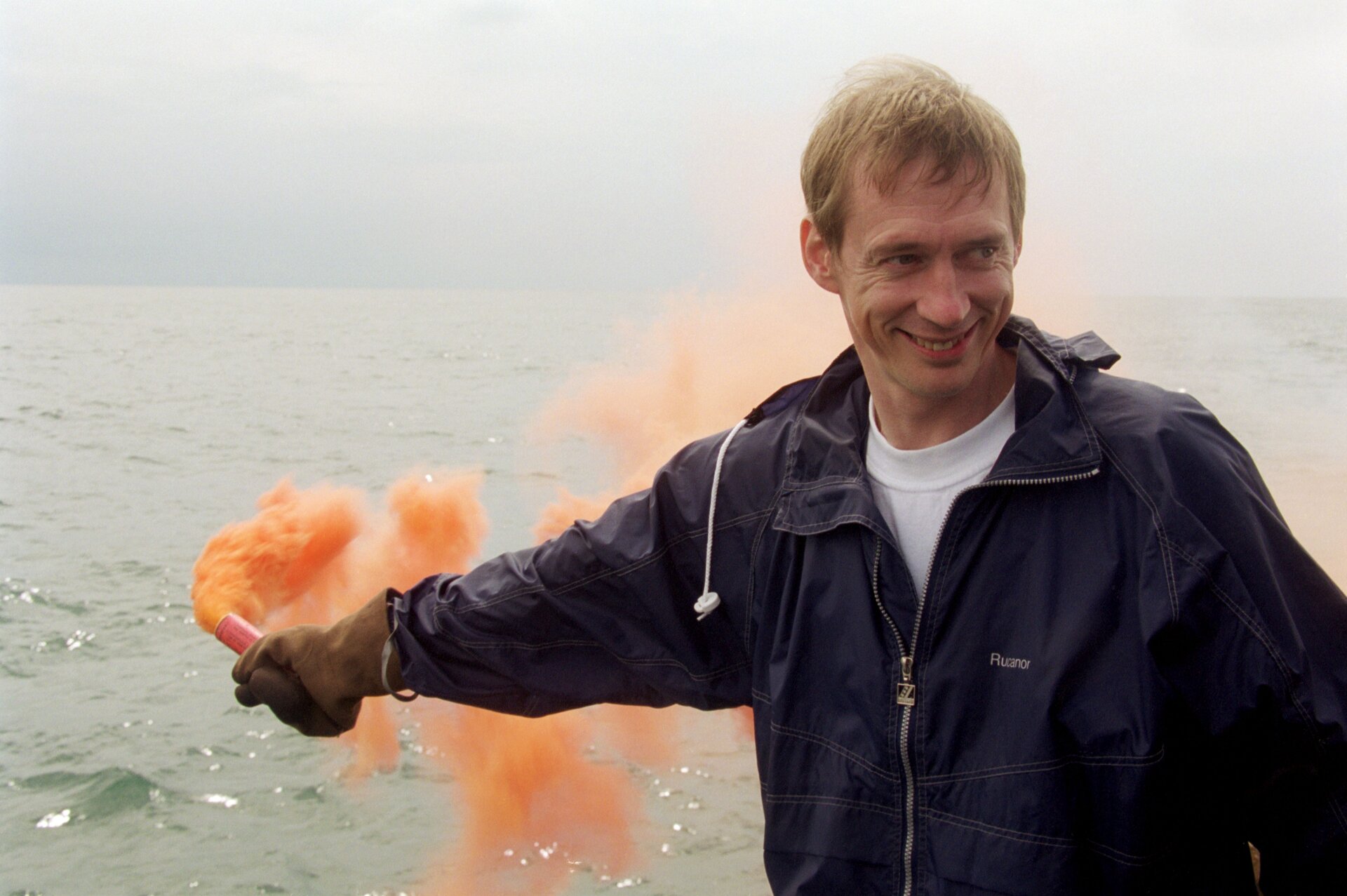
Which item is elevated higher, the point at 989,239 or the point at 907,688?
the point at 989,239

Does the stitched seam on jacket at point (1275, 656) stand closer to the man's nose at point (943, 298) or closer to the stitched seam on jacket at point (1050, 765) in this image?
the stitched seam on jacket at point (1050, 765)

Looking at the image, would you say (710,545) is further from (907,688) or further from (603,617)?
(907,688)

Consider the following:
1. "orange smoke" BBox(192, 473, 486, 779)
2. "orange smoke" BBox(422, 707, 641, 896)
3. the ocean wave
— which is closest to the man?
"orange smoke" BBox(192, 473, 486, 779)

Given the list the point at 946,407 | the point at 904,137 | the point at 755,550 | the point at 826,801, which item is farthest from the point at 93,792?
the point at 904,137

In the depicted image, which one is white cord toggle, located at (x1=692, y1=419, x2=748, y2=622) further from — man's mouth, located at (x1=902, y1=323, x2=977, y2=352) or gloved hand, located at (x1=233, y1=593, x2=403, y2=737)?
gloved hand, located at (x1=233, y1=593, x2=403, y2=737)

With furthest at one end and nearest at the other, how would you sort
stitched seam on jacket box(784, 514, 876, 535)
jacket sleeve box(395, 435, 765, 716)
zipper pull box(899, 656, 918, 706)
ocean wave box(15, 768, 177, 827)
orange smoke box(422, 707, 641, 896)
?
ocean wave box(15, 768, 177, 827) → orange smoke box(422, 707, 641, 896) → jacket sleeve box(395, 435, 765, 716) → stitched seam on jacket box(784, 514, 876, 535) → zipper pull box(899, 656, 918, 706)

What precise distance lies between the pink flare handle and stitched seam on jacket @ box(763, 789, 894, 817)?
5.81ft

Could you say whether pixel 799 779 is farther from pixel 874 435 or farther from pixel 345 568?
pixel 345 568

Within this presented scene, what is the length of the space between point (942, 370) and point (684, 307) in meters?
5.57

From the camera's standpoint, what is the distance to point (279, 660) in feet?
9.90

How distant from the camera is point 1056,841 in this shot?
6.13ft

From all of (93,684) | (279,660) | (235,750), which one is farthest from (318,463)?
(279,660)

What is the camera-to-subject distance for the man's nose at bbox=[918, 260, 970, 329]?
209cm

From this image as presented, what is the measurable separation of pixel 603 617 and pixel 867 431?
2.53 ft
